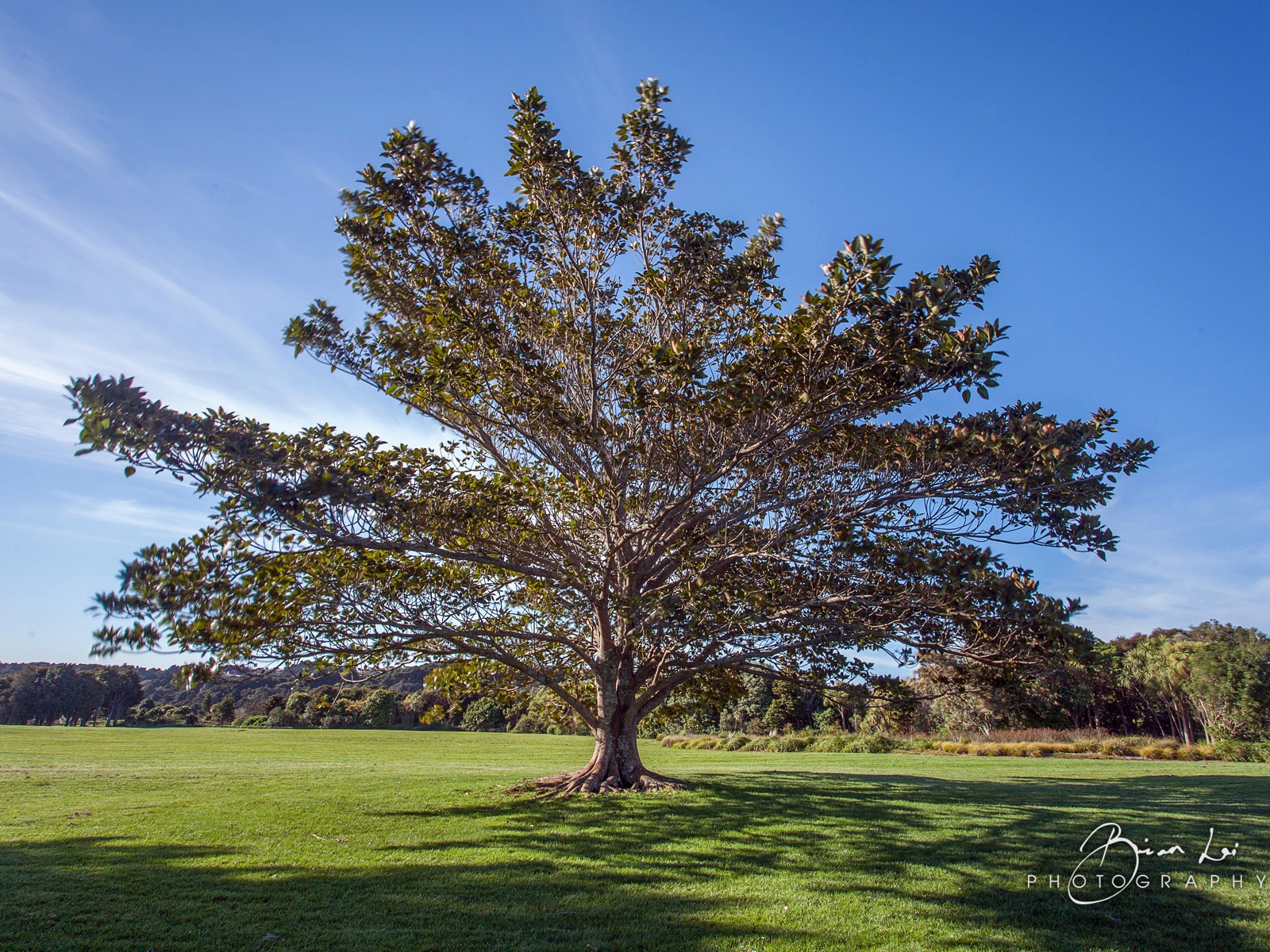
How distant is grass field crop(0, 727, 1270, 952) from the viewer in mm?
6062

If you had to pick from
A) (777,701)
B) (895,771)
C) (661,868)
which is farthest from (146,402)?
(777,701)

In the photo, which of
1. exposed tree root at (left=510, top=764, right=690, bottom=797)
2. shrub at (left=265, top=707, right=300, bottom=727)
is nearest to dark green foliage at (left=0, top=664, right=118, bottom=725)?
shrub at (left=265, top=707, right=300, bottom=727)

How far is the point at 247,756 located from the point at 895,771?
78.1 ft

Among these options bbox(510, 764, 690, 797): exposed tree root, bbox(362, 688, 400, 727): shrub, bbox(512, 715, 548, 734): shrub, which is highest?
bbox(510, 764, 690, 797): exposed tree root

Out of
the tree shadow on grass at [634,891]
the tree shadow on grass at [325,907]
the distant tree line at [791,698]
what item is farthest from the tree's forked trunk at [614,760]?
the tree shadow on grass at [325,907]

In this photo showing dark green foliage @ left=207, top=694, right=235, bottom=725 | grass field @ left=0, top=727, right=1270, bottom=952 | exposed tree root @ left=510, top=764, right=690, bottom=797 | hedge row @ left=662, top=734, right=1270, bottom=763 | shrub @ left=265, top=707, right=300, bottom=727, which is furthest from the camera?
dark green foliage @ left=207, top=694, right=235, bottom=725

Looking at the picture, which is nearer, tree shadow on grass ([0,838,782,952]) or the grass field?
tree shadow on grass ([0,838,782,952])

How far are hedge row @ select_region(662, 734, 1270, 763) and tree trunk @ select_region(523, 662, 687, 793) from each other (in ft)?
84.1

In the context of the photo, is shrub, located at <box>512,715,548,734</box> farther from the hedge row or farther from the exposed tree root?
the exposed tree root

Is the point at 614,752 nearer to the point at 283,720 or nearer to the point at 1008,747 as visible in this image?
the point at 1008,747

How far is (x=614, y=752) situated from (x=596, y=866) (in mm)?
6290

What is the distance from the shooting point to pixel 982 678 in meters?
13.4

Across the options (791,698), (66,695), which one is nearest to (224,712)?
(66,695)

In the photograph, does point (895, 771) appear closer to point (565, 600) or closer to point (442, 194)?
point (565, 600)
